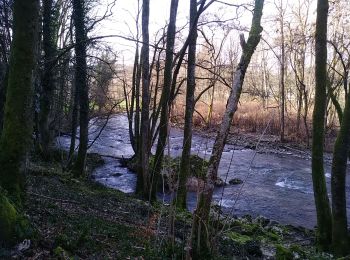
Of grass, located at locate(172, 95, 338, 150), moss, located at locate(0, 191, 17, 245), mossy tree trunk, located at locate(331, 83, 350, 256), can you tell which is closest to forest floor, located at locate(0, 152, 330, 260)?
moss, located at locate(0, 191, 17, 245)

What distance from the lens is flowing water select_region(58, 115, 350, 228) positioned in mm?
13047

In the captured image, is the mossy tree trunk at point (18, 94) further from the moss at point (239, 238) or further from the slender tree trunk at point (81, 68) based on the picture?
the slender tree trunk at point (81, 68)

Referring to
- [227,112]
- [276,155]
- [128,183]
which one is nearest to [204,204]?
[227,112]

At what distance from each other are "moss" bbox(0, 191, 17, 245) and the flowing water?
14.4 feet

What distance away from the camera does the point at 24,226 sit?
4473mm

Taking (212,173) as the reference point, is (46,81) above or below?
above

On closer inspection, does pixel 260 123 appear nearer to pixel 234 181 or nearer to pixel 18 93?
pixel 234 181

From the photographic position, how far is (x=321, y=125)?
8141mm

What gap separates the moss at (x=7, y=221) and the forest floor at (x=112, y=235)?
0.14m

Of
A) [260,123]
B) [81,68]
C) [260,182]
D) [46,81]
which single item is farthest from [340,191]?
[260,123]

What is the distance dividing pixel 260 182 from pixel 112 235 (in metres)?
12.2

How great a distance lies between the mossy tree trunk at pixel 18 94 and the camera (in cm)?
489

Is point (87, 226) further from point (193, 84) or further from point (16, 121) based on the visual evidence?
point (193, 84)

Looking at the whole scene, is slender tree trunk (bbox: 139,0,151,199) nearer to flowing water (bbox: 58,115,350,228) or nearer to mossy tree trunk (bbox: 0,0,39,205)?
flowing water (bbox: 58,115,350,228)
